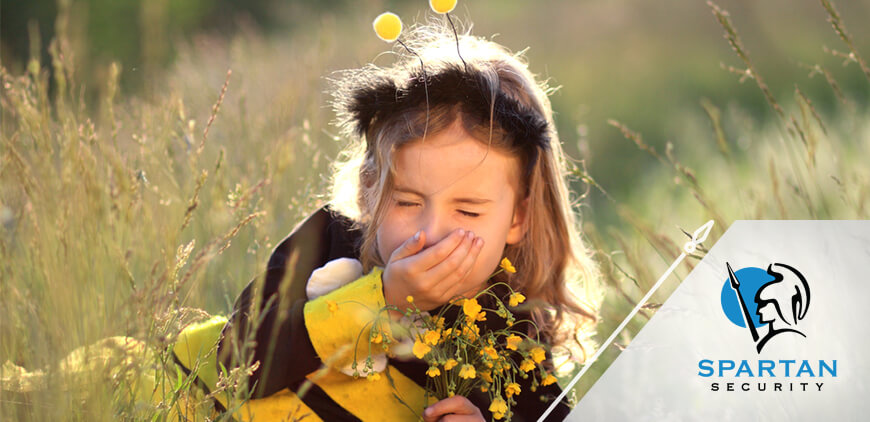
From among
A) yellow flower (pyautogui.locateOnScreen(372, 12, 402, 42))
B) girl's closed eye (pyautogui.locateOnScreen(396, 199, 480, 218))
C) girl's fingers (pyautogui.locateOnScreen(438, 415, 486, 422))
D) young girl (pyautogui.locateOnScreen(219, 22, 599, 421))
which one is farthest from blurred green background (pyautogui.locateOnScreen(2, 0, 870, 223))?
girl's fingers (pyautogui.locateOnScreen(438, 415, 486, 422))

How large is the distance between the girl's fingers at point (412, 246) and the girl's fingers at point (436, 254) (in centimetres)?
5

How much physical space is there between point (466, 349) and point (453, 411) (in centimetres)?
14

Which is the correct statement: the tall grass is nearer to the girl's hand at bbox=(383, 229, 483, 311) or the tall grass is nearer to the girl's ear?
the girl's ear

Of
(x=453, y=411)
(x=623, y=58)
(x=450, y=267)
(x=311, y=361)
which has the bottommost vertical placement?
(x=311, y=361)

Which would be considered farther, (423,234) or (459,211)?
(459,211)

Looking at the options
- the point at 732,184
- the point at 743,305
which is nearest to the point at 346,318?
the point at 743,305

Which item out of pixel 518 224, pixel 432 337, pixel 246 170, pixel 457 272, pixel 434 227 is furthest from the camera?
pixel 246 170

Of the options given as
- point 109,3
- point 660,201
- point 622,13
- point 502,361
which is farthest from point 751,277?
point 109,3

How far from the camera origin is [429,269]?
1.70 meters

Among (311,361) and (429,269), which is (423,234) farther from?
(311,361)

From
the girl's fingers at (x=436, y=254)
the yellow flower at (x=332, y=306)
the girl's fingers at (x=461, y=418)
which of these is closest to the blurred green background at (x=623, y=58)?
the yellow flower at (x=332, y=306)

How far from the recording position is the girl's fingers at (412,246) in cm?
175

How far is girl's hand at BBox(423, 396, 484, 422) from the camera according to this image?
1762 mm

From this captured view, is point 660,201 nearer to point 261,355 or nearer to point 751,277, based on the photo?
point 751,277
